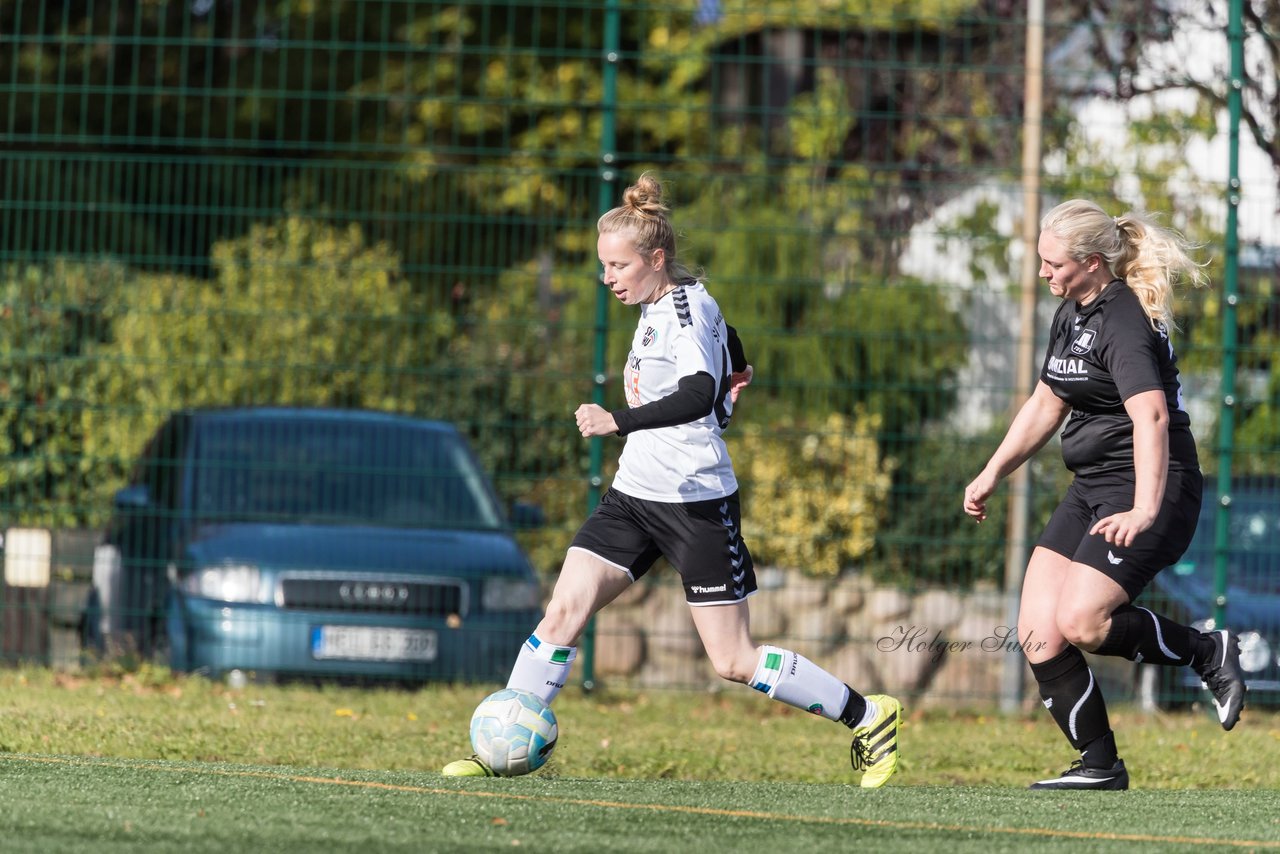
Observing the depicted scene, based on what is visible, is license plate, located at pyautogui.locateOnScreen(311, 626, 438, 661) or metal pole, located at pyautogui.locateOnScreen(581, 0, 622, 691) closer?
license plate, located at pyautogui.locateOnScreen(311, 626, 438, 661)

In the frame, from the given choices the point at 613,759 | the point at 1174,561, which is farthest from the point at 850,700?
the point at 613,759

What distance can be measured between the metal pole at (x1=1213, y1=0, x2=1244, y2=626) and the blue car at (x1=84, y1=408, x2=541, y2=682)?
3.37m

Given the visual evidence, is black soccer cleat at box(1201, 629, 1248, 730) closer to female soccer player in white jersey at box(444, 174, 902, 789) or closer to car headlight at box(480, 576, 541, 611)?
female soccer player in white jersey at box(444, 174, 902, 789)

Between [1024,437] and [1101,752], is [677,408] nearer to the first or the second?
[1024,437]

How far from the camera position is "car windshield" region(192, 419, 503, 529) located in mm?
8750

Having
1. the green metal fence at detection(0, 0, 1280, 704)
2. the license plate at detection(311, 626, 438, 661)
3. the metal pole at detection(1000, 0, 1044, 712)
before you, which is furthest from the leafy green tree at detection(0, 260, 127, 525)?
the metal pole at detection(1000, 0, 1044, 712)

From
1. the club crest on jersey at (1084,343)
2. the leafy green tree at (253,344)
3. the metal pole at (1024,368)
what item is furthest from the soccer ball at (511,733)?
the metal pole at (1024,368)

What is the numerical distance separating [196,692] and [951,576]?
369cm

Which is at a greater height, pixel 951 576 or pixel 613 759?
pixel 951 576

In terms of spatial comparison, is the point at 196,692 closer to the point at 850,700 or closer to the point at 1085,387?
the point at 850,700

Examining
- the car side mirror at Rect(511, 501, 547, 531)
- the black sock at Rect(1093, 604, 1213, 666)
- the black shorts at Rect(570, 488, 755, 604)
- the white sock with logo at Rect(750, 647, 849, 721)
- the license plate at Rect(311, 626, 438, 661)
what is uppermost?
the black shorts at Rect(570, 488, 755, 604)

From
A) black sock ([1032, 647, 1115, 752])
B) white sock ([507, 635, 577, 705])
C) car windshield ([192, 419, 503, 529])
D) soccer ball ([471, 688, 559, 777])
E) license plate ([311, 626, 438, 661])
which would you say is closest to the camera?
soccer ball ([471, 688, 559, 777])

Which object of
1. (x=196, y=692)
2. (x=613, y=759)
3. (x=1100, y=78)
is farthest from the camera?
(x=1100, y=78)

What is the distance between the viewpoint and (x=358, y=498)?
8758 millimetres
